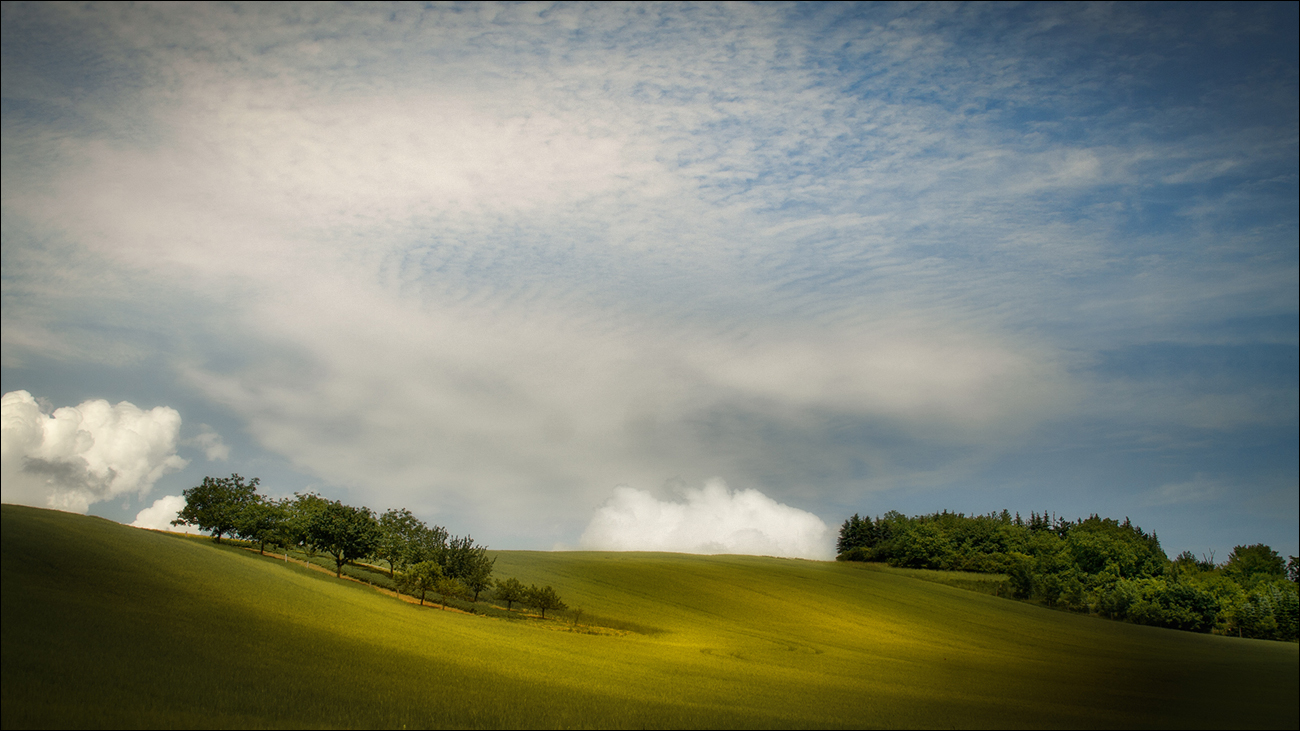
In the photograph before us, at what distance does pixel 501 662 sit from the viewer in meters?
34.5

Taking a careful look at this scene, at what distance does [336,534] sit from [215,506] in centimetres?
1306

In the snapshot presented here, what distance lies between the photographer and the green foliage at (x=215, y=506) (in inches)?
2594

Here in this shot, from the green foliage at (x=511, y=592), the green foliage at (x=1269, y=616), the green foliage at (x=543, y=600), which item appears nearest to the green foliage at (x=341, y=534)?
the green foliage at (x=511, y=592)

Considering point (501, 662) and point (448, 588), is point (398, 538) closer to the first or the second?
point (448, 588)

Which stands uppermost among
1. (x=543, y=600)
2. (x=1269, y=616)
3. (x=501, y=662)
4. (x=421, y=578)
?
(x=1269, y=616)

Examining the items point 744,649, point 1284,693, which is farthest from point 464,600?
point 1284,693

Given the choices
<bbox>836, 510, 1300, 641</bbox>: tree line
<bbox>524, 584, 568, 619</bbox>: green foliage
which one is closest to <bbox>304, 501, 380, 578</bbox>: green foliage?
<bbox>524, 584, 568, 619</bbox>: green foliage

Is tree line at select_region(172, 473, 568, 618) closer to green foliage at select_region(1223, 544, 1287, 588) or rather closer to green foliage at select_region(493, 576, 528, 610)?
green foliage at select_region(493, 576, 528, 610)

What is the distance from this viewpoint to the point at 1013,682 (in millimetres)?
43000

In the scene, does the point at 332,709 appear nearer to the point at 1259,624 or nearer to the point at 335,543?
the point at 335,543

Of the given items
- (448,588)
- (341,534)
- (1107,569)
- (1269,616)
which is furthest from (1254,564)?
A: (341,534)

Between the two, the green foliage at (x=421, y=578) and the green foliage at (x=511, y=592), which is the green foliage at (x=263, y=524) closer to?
the green foliage at (x=421, y=578)

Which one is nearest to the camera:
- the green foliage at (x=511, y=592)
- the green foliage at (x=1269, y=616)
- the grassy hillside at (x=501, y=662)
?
the grassy hillside at (x=501, y=662)

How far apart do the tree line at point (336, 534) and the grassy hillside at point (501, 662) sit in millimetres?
7497
